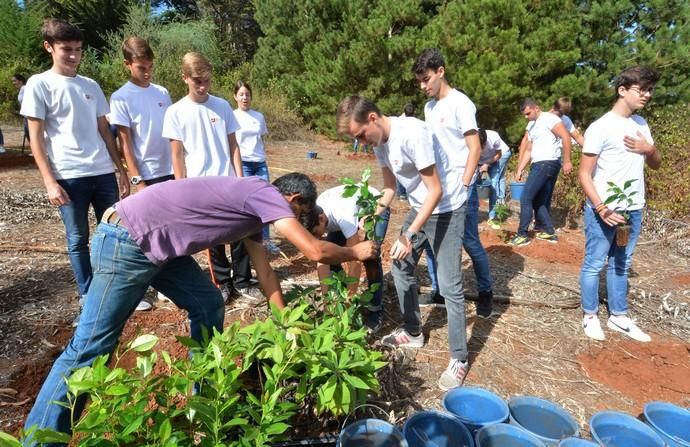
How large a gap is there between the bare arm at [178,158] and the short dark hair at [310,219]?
1.17 meters

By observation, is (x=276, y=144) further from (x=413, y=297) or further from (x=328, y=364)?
(x=328, y=364)

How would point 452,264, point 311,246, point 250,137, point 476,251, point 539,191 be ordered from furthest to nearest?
point 539,191 → point 250,137 → point 476,251 → point 452,264 → point 311,246

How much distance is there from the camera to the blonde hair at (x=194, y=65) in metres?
2.92

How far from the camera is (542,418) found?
215 centimetres

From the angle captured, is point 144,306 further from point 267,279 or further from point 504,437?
point 504,437

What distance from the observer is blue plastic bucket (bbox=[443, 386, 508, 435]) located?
2102 mm

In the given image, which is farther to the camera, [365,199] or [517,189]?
[517,189]

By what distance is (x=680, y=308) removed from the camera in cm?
357

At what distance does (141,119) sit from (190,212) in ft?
5.72

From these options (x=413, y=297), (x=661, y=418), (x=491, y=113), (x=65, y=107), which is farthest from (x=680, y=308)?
(x=491, y=113)

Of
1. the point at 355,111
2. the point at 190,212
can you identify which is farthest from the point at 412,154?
the point at 190,212

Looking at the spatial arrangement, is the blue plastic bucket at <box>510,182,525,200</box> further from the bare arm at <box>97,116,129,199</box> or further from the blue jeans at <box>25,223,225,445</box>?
the blue jeans at <box>25,223,225,445</box>

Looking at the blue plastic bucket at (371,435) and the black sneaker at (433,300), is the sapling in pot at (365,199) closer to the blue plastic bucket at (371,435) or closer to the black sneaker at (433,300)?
the blue plastic bucket at (371,435)

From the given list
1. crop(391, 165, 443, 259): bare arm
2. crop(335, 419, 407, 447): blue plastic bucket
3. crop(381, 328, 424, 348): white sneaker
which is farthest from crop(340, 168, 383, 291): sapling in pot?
crop(335, 419, 407, 447): blue plastic bucket
